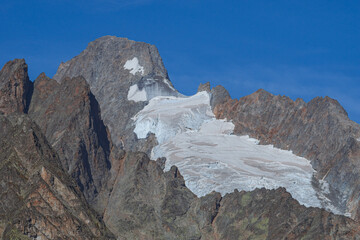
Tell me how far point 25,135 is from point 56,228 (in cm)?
1528

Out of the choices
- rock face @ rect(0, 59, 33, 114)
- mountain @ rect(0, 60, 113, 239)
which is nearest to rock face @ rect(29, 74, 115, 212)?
rock face @ rect(0, 59, 33, 114)

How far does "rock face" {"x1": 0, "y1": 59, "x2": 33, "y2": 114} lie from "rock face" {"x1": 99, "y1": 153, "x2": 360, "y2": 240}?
26.2m

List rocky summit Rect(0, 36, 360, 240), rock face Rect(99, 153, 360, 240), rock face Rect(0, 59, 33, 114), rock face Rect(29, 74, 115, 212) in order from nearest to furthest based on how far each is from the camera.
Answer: rocky summit Rect(0, 36, 360, 240) → rock face Rect(99, 153, 360, 240) → rock face Rect(29, 74, 115, 212) → rock face Rect(0, 59, 33, 114)

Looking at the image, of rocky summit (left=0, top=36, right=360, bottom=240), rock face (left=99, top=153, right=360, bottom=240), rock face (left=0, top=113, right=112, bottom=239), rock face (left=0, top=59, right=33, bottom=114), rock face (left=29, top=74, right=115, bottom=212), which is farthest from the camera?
rock face (left=0, top=59, right=33, bottom=114)

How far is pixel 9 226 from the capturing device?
93438 mm

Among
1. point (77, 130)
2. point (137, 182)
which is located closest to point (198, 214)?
point (137, 182)

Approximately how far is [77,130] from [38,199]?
51123mm

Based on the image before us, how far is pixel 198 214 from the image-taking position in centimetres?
13212

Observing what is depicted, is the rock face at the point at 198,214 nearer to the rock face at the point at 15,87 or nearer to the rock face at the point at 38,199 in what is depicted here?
the rock face at the point at 38,199

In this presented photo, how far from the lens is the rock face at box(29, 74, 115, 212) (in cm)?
13888

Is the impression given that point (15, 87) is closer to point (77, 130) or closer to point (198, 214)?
point (77, 130)

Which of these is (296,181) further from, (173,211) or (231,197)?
(173,211)

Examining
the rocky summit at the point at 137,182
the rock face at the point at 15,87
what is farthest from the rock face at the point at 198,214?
the rock face at the point at 15,87

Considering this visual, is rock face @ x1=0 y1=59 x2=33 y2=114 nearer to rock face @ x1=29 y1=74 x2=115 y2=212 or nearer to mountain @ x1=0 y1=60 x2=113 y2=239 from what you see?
rock face @ x1=29 y1=74 x2=115 y2=212
